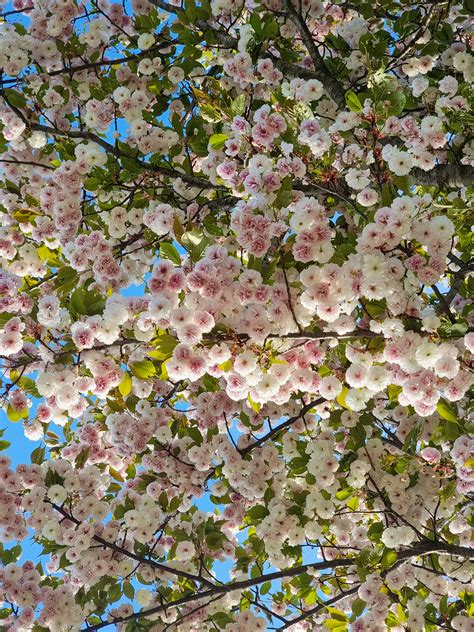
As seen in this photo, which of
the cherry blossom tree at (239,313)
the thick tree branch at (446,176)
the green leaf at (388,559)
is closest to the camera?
the cherry blossom tree at (239,313)

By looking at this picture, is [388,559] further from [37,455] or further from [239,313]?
[37,455]

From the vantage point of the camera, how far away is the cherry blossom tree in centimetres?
296

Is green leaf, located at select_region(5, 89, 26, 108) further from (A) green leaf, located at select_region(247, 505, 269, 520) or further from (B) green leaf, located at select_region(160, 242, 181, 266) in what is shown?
(A) green leaf, located at select_region(247, 505, 269, 520)

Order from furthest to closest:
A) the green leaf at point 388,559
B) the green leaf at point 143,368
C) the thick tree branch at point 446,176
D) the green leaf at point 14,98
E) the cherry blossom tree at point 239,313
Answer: the green leaf at point 14,98 → the thick tree branch at point 446,176 → the green leaf at point 388,559 → the green leaf at point 143,368 → the cherry blossom tree at point 239,313

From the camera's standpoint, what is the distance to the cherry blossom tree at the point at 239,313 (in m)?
2.96

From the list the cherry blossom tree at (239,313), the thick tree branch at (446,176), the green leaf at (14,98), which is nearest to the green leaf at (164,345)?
the cherry blossom tree at (239,313)

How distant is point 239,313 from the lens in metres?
3.00

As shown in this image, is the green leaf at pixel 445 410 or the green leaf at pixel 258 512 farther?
the green leaf at pixel 258 512

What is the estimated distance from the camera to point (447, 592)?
4.77 m

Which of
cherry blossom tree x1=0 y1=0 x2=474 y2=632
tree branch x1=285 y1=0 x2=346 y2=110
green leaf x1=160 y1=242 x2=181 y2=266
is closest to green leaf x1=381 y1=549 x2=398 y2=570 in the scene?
cherry blossom tree x1=0 y1=0 x2=474 y2=632

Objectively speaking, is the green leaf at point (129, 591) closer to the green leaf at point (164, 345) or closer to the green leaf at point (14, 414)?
the green leaf at point (14, 414)

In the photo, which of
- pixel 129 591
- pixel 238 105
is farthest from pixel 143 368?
pixel 129 591

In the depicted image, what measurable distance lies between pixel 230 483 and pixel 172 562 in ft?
2.87

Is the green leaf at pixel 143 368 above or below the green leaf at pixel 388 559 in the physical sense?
above
